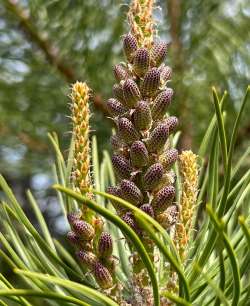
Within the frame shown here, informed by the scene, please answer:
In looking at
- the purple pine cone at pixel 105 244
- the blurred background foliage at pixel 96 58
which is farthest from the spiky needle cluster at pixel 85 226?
the blurred background foliage at pixel 96 58

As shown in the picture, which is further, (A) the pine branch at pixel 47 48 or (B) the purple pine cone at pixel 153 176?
(A) the pine branch at pixel 47 48

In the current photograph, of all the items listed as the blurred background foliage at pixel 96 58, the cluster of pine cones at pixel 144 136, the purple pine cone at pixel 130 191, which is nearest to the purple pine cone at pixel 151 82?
the cluster of pine cones at pixel 144 136

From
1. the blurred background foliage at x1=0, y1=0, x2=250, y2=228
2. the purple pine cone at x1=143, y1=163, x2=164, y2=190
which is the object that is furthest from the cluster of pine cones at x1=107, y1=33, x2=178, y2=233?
the blurred background foliage at x1=0, y1=0, x2=250, y2=228

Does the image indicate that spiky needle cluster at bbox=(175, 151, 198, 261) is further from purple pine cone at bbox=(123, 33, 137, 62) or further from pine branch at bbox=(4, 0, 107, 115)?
pine branch at bbox=(4, 0, 107, 115)

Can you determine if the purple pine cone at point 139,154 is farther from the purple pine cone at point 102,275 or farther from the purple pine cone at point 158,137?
the purple pine cone at point 102,275

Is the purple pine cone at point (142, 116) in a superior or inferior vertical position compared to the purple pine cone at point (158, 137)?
superior

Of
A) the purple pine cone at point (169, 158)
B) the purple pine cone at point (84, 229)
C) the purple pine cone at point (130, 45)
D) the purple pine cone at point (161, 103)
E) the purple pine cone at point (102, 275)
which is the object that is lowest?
the purple pine cone at point (102, 275)
